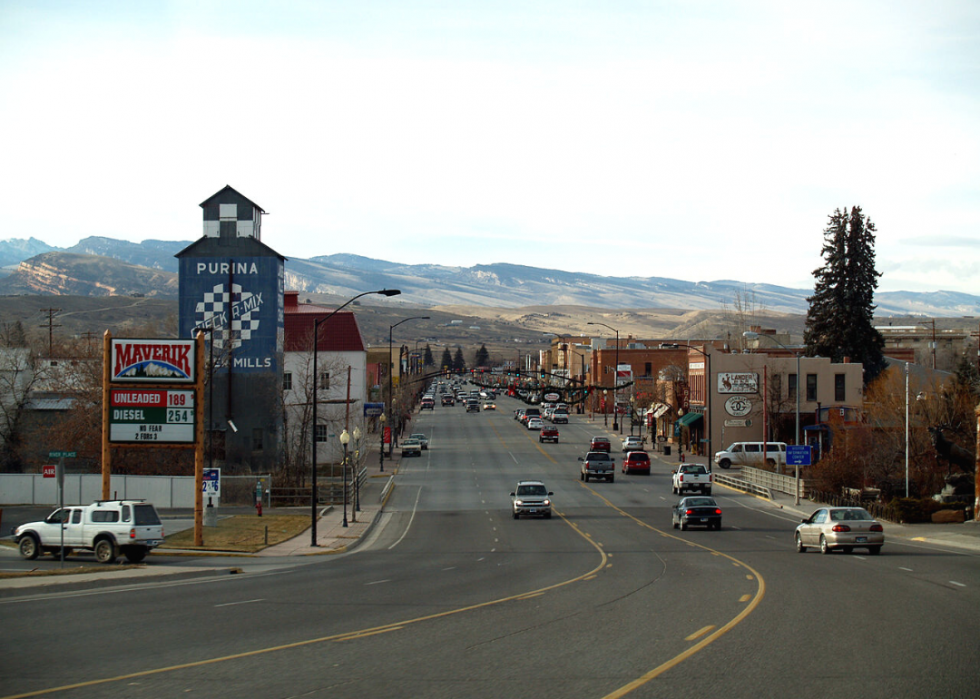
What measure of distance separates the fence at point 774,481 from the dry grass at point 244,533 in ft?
87.2

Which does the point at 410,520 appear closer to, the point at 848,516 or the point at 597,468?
the point at 597,468

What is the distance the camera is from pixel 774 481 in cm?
5391

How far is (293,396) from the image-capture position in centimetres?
6656

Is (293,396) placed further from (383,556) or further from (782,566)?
(782,566)

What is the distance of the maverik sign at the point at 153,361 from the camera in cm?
3028

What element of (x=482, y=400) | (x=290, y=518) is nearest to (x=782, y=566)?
(x=290, y=518)

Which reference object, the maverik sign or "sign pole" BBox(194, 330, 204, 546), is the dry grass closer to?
"sign pole" BBox(194, 330, 204, 546)

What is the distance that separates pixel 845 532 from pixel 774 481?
2762cm

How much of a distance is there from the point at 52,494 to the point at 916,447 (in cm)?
4533

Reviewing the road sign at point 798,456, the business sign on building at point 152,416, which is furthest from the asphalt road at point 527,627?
the road sign at point 798,456

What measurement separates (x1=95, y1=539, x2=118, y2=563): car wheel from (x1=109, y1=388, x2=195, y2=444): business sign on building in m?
4.71

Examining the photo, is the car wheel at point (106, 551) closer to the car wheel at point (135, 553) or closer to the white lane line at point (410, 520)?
the car wheel at point (135, 553)

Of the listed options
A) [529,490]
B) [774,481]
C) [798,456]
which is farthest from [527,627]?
[774,481]

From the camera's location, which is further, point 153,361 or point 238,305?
point 238,305
